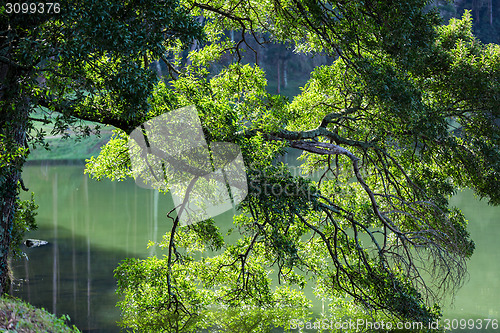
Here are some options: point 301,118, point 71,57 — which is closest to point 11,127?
point 71,57

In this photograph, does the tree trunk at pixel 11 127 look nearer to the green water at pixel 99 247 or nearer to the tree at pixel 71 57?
the tree at pixel 71 57

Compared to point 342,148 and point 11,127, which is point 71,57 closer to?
point 11,127

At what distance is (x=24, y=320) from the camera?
5.52 metres

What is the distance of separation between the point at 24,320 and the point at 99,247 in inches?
519

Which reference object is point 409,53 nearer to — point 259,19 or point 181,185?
point 259,19

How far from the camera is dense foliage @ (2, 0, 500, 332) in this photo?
4820 mm

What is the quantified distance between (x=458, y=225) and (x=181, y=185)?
521cm

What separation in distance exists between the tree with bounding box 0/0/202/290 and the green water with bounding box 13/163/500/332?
6.11 meters

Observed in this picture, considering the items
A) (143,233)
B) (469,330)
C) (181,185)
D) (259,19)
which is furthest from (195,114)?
(143,233)

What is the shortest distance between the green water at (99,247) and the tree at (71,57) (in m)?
6.11

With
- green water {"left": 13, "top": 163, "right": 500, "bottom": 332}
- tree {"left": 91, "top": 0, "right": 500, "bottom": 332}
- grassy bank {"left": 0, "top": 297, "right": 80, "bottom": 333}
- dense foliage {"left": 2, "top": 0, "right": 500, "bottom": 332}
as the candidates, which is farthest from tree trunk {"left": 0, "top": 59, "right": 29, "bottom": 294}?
green water {"left": 13, "top": 163, "right": 500, "bottom": 332}

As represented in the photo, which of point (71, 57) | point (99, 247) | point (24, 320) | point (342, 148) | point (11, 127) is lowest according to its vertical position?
point (24, 320)

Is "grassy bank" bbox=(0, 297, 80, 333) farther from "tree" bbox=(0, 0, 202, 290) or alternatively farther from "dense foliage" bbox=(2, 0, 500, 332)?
"dense foliage" bbox=(2, 0, 500, 332)

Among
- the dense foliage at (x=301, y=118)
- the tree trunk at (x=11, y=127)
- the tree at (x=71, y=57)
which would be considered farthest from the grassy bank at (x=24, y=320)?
the dense foliage at (x=301, y=118)
